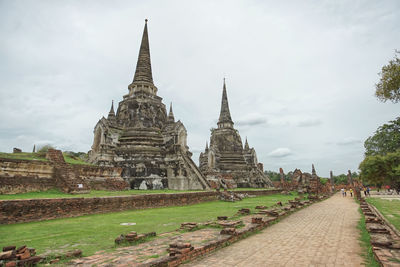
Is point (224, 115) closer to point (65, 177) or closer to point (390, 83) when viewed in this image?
point (65, 177)

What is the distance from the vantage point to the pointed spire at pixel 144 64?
83.9ft

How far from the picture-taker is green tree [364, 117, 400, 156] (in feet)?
124

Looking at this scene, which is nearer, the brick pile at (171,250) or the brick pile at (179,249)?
the brick pile at (171,250)

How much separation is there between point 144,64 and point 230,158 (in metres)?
16.8

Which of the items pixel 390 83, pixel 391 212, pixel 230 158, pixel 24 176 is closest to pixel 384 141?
pixel 230 158

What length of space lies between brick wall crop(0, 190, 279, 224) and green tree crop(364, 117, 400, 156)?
127 ft

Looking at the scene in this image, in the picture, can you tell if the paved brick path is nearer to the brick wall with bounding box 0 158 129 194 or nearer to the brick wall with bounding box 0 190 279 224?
the brick wall with bounding box 0 190 279 224

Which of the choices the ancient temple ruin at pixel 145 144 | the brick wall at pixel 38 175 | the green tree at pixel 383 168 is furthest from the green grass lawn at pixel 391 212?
the brick wall at pixel 38 175

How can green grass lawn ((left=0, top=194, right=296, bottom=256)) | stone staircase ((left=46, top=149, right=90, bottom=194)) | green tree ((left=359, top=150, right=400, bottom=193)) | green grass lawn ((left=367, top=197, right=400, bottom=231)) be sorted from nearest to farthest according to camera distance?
green grass lawn ((left=0, top=194, right=296, bottom=256)), green grass lawn ((left=367, top=197, right=400, bottom=231)), green tree ((left=359, top=150, right=400, bottom=193)), stone staircase ((left=46, top=149, right=90, bottom=194))

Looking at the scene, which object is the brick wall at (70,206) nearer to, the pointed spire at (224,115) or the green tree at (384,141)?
the pointed spire at (224,115)

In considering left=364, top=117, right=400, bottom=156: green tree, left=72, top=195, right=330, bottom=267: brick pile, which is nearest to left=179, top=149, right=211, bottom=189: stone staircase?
left=72, top=195, right=330, bottom=267: brick pile

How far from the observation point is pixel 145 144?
21297 millimetres

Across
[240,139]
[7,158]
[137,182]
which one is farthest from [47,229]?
[240,139]

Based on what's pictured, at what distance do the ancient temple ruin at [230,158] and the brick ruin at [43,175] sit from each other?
18617mm
